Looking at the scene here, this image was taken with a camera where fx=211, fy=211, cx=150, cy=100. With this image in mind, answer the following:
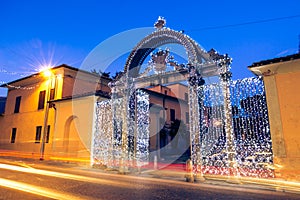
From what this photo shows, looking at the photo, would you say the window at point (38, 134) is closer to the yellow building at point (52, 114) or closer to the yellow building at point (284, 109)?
the yellow building at point (52, 114)

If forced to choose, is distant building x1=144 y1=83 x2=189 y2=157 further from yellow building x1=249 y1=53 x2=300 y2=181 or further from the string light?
yellow building x1=249 y1=53 x2=300 y2=181

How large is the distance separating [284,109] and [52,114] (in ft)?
53.8

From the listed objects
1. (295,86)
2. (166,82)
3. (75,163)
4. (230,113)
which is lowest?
(75,163)

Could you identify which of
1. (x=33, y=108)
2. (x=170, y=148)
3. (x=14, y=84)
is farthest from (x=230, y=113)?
(x=14, y=84)

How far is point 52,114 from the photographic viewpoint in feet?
57.8

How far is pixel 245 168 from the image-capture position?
26.5 ft

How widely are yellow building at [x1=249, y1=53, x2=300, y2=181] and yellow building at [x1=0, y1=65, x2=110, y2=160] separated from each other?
10129 mm

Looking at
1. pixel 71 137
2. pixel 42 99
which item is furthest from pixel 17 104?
pixel 71 137

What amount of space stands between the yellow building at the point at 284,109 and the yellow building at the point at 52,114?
10.1 m

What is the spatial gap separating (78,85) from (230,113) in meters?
15.9

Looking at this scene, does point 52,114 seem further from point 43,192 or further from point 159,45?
point 43,192

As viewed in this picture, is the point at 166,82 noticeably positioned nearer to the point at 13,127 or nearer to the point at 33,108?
the point at 33,108

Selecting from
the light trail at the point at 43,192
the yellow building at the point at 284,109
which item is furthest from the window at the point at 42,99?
the yellow building at the point at 284,109

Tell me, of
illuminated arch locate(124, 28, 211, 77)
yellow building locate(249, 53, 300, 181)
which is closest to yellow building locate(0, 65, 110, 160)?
illuminated arch locate(124, 28, 211, 77)
